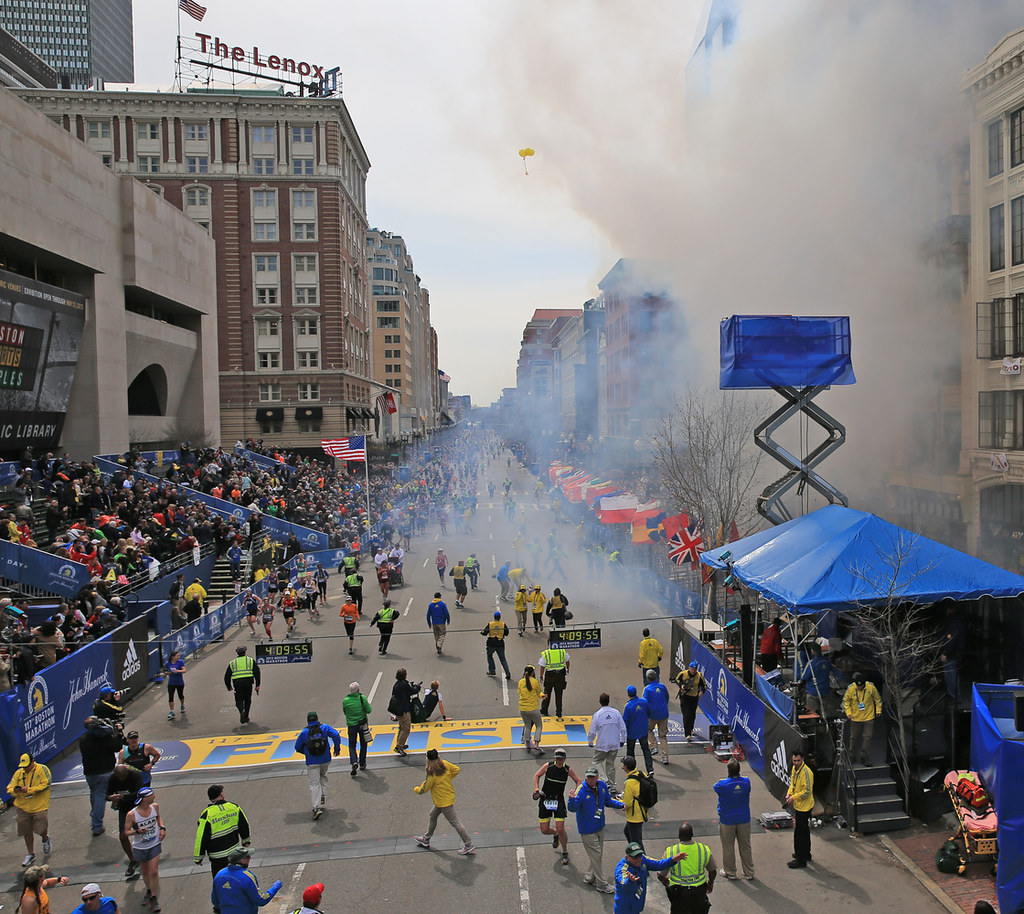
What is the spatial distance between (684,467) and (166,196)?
4272 cm

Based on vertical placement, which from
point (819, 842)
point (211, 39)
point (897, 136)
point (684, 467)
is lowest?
point (819, 842)

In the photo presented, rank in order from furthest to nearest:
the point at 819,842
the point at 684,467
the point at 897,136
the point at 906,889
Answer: the point at 897,136 → the point at 684,467 → the point at 819,842 → the point at 906,889

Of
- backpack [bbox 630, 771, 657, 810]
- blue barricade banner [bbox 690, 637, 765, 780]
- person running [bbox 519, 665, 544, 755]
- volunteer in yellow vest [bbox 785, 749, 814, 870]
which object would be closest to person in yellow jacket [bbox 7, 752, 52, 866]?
person running [bbox 519, 665, 544, 755]

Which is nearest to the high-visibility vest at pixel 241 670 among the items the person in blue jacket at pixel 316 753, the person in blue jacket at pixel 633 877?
the person in blue jacket at pixel 316 753

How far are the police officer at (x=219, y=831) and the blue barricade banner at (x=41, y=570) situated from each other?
10447 millimetres

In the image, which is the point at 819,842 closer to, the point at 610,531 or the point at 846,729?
the point at 846,729

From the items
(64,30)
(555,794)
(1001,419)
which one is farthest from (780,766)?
(64,30)

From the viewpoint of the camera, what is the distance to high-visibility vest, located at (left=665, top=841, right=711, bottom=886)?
615 centimetres

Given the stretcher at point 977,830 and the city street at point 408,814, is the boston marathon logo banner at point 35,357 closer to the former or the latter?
the city street at point 408,814

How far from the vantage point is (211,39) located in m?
50.9

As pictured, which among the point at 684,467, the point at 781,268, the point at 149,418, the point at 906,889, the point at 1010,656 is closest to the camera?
the point at 906,889

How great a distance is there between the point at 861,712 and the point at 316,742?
20.5 feet

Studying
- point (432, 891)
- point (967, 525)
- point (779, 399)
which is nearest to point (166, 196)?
point (779, 399)

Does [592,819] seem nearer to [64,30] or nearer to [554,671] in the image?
A: [554,671]
